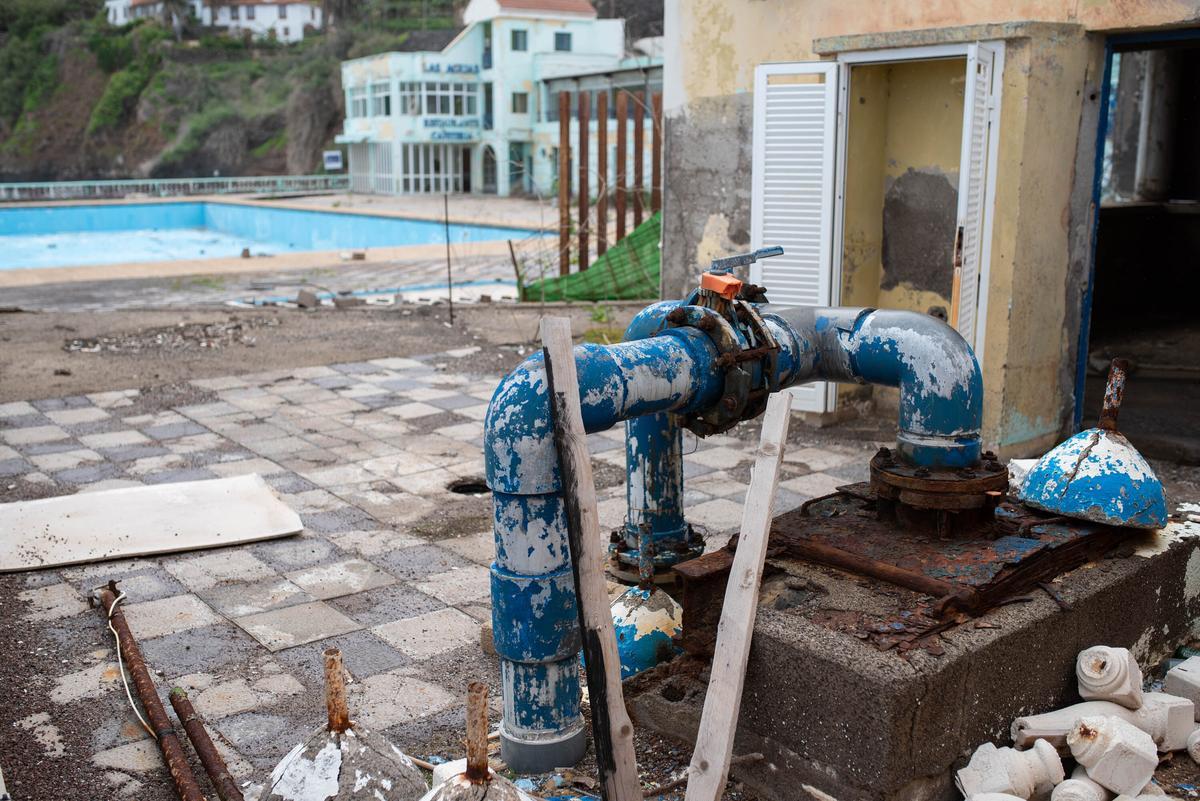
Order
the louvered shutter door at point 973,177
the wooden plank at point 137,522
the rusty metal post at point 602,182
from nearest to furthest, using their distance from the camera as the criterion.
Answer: the wooden plank at point 137,522 < the louvered shutter door at point 973,177 < the rusty metal post at point 602,182

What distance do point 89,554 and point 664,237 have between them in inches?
187

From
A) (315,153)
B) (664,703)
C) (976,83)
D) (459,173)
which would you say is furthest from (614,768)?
(315,153)

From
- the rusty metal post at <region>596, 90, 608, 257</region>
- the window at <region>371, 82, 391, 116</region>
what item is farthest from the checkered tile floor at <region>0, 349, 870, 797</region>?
the window at <region>371, 82, 391, 116</region>

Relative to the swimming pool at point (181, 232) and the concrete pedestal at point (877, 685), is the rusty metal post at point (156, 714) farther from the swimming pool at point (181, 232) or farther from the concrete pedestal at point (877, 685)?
the swimming pool at point (181, 232)

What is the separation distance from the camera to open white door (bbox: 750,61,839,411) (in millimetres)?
6734

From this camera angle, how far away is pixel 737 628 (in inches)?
114

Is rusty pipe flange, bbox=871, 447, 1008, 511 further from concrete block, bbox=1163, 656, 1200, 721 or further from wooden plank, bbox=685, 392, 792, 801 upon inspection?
concrete block, bbox=1163, 656, 1200, 721

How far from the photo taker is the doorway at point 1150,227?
9.28 meters

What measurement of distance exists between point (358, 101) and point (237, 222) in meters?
11.5

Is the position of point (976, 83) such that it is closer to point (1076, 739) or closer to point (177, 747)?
point (1076, 739)

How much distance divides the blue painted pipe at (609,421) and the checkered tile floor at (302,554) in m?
0.55

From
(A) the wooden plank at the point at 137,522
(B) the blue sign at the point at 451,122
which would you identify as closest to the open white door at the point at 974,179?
(A) the wooden plank at the point at 137,522

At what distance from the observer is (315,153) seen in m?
47.2

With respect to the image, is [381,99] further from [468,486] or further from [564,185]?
[468,486]
